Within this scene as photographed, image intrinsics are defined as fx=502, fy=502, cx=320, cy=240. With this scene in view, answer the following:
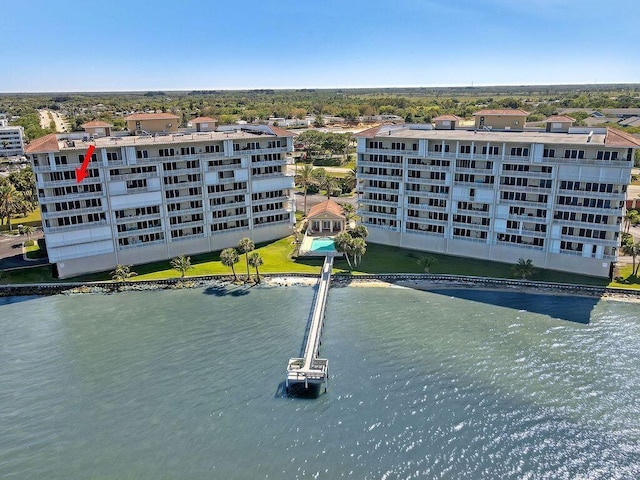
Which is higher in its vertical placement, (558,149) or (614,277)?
(558,149)

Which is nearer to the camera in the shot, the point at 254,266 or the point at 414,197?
the point at 254,266

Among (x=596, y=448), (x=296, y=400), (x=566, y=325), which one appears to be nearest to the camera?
(x=596, y=448)

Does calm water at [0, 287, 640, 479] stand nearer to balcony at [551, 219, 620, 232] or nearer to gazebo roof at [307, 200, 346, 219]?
balcony at [551, 219, 620, 232]

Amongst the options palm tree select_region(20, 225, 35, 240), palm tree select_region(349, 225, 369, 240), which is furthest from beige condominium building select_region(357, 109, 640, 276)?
palm tree select_region(20, 225, 35, 240)

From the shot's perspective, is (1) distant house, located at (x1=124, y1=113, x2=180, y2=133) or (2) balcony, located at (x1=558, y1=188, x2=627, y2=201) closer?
(2) balcony, located at (x1=558, y1=188, x2=627, y2=201)

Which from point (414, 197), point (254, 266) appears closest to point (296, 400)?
point (254, 266)

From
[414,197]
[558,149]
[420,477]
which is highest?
[558,149]

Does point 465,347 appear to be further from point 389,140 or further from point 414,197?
point 389,140
